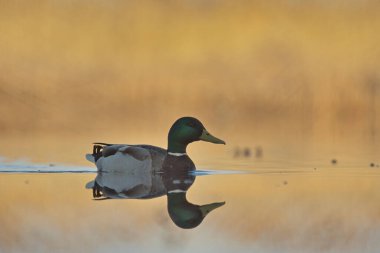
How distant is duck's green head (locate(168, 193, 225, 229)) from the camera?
9.52 meters

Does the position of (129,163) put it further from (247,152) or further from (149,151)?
(247,152)

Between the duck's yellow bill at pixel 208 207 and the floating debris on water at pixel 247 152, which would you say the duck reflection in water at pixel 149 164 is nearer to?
the duck's yellow bill at pixel 208 207

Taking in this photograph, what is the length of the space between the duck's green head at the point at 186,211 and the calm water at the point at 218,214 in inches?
3.0

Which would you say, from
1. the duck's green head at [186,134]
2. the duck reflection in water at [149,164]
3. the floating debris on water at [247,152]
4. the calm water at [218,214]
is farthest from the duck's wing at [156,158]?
the floating debris on water at [247,152]

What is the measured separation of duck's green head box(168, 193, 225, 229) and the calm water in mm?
76

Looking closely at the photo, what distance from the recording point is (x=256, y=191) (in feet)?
40.0

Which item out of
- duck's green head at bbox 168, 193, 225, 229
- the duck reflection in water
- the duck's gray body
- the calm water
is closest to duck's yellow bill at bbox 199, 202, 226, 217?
duck's green head at bbox 168, 193, 225, 229

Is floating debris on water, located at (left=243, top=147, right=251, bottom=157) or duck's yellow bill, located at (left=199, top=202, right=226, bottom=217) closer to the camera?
duck's yellow bill, located at (left=199, top=202, right=226, bottom=217)

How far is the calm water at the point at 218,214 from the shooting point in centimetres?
821

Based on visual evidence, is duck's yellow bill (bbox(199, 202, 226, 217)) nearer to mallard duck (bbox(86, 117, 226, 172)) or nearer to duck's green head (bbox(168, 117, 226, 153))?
mallard duck (bbox(86, 117, 226, 172))

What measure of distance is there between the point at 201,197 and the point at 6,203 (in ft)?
6.36

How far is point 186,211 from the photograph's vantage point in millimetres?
10219

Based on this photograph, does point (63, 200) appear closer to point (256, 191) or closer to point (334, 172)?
point (256, 191)

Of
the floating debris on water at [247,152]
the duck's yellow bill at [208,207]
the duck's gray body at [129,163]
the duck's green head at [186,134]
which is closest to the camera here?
the duck's yellow bill at [208,207]
